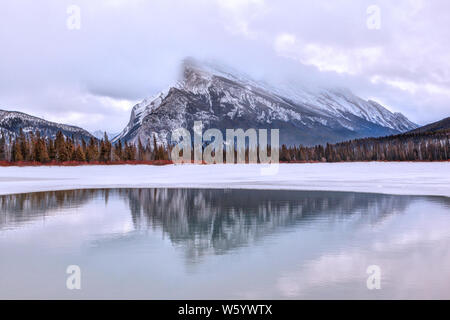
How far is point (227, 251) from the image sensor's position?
18.1 m

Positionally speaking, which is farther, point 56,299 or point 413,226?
point 413,226

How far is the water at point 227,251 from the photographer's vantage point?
517 inches

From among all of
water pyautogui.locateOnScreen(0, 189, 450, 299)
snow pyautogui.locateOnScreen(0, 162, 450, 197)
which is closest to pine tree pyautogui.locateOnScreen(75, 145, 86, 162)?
snow pyautogui.locateOnScreen(0, 162, 450, 197)

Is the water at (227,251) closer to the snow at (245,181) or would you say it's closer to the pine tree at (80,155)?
the snow at (245,181)

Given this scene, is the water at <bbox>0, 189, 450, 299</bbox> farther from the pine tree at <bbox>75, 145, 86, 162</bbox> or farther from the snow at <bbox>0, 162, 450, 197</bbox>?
the pine tree at <bbox>75, 145, 86, 162</bbox>

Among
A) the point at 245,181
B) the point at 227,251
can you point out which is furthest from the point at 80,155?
the point at 227,251

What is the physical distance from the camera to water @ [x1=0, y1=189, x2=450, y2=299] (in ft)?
43.1

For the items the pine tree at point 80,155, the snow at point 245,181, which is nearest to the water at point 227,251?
the snow at point 245,181

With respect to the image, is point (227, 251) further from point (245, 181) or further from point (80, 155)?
point (80, 155)
